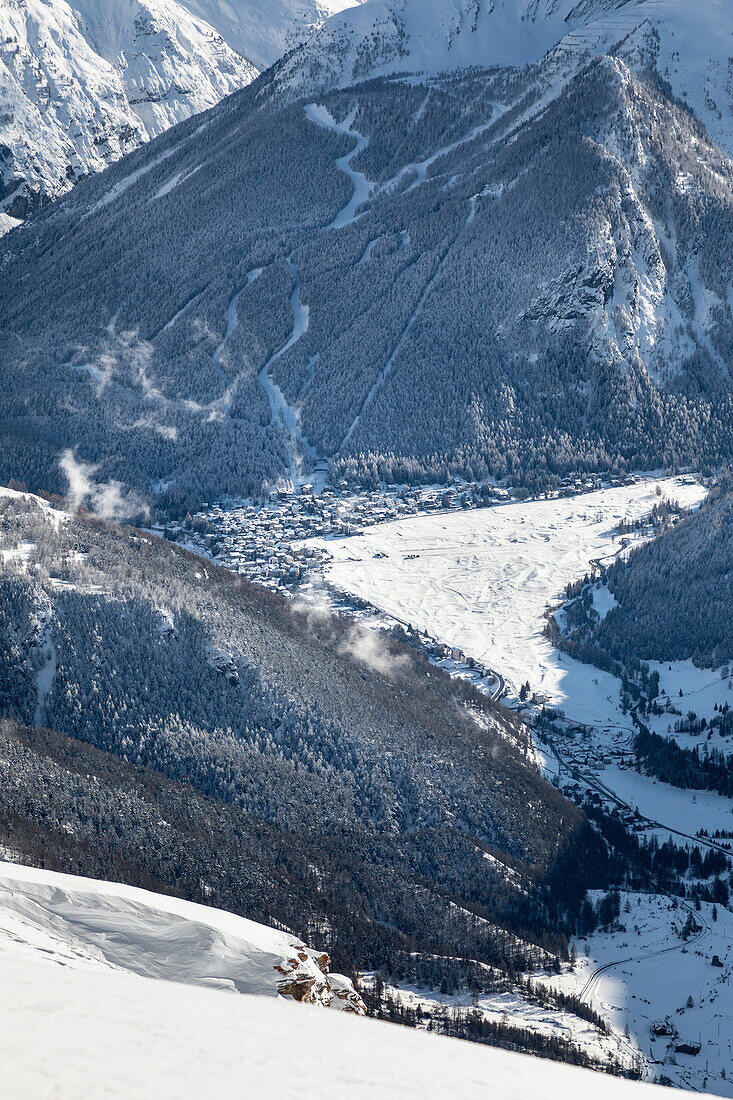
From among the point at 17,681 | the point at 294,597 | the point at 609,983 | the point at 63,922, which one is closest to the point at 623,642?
the point at 294,597

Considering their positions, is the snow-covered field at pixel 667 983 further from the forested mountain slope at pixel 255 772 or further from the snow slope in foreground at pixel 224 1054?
the snow slope in foreground at pixel 224 1054

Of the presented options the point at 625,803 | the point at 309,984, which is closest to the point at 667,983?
the point at 625,803

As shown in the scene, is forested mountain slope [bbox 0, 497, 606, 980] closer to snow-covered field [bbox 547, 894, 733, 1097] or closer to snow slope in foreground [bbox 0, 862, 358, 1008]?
snow-covered field [bbox 547, 894, 733, 1097]

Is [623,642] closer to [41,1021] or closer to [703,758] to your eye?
[703,758]

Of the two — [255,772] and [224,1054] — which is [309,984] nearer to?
[224,1054]

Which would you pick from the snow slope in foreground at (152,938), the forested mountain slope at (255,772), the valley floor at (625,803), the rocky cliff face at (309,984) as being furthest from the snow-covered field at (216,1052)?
the valley floor at (625,803)

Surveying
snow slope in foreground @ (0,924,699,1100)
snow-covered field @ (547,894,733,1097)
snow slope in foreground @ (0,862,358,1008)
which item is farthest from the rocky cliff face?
snow-covered field @ (547,894,733,1097)

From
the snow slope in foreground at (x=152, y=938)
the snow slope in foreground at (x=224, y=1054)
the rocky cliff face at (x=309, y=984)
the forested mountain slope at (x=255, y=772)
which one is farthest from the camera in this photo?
the forested mountain slope at (x=255, y=772)
